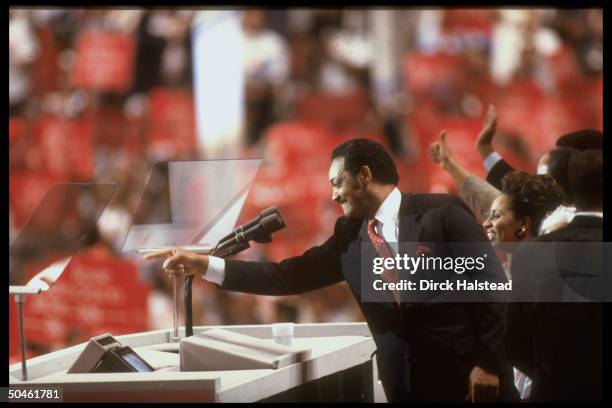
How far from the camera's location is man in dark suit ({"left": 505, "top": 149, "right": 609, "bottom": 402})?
2.27 m

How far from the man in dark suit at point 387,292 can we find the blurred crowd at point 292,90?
0.87 m

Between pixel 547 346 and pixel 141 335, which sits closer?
pixel 547 346

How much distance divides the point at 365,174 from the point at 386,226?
18 cm

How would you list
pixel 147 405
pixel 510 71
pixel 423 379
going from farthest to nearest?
pixel 510 71, pixel 423 379, pixel 147 405

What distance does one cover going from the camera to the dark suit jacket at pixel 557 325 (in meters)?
2.27

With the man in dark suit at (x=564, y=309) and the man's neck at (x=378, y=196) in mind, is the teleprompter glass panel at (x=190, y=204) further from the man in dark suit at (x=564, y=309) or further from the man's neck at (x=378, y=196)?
the man in dark suit at (x=564, y=309)

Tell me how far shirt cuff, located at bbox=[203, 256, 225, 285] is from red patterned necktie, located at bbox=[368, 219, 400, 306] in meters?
0.48

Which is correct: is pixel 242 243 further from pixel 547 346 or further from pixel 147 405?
pixel 547 346

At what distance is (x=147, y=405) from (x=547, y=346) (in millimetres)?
1161

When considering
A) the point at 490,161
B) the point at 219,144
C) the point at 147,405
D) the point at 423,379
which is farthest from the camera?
the point at 219,144

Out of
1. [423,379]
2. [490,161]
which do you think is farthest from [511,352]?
[490,161]

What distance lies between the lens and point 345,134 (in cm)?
343

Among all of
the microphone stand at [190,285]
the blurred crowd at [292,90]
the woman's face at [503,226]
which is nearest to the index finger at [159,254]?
the microphone stand at [190,285]

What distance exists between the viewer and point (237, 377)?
1.95 meters
